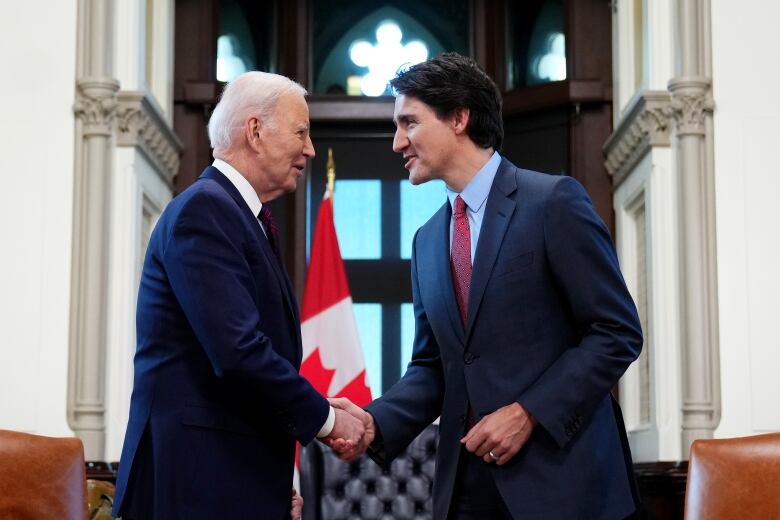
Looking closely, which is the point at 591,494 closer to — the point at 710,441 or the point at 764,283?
the point at 710,441

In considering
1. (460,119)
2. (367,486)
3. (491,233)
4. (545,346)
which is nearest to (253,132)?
(460,119)

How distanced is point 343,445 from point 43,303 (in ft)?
8.37

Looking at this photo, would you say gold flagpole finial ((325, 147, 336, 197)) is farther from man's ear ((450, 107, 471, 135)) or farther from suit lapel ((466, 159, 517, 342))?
suit lapel ((466, 159, 517, 342))

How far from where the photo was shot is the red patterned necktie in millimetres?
2988

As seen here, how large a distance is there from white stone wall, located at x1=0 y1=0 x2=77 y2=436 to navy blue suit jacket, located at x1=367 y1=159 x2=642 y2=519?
268 cm

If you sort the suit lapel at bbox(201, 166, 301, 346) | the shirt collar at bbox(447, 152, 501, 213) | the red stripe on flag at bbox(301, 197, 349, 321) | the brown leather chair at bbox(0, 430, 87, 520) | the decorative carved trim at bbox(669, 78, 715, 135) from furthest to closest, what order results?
1. the red stripe on flag at bbox(301, 197, 349, 321)
2. the decorative carved trim at bbox(669, 78, 715, 135)
3. the brown leather chair at bbox(0, 430, 87, 520)
4. the shirt collar at bbox(447, 152, 501, 213)
5. the suit lapel at bbox(201, 166, 301, 346)

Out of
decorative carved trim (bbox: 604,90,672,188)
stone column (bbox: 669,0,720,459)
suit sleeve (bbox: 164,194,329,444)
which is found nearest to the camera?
suit sleeve (bbox: 164,194,329,444)

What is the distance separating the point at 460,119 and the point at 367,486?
260cm

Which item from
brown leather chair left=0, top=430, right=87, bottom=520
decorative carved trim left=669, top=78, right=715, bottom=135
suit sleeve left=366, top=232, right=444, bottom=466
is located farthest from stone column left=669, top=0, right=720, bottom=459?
brown leather chair left=0, top=430, right=87, bottom=520

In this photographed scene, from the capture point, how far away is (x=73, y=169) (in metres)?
5.33

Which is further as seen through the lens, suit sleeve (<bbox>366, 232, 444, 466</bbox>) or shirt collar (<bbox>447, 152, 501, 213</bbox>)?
suit sleeve (<bbox>366, 232, 444, 466</bbox>)

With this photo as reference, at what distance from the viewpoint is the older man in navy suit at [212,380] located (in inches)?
108

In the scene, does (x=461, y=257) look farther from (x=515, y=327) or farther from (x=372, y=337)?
(x=372, y=337)

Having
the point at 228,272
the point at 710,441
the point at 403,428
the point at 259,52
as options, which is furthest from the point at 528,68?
the point at 228,272
